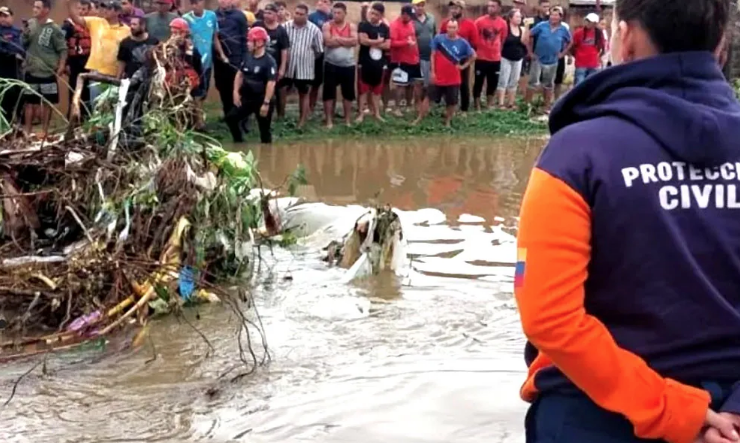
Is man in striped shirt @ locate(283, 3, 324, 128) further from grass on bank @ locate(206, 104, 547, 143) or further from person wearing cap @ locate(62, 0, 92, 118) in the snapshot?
person wearing cap @ locate(62, 0, 92, 118)

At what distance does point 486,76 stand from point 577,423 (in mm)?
15045

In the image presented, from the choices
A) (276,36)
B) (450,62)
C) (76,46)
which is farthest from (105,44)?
(450,62)

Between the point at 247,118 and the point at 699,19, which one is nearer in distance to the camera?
the point at 699,19

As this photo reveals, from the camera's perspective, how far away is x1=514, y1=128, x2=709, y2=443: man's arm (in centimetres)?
194

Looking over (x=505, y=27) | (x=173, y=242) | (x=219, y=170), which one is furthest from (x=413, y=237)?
(x=505, y=27)

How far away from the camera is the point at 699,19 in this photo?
1.99 m

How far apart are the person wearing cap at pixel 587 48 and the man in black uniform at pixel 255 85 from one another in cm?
581

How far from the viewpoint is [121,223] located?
20.4 feet

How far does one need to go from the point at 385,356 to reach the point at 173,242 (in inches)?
61.6

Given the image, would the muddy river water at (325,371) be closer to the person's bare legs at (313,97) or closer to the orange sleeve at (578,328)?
the orange sleeve at (578,328)

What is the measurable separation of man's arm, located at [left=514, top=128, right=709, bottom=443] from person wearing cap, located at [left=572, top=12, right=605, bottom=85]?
1527 centimetres

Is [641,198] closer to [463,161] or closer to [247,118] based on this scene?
[463,161]

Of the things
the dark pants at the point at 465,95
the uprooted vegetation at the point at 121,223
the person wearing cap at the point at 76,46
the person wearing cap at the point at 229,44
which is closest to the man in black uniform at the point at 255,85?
the person wearing cap at the point at 229,44

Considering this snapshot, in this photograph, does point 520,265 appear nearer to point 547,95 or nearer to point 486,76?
point 486,76
